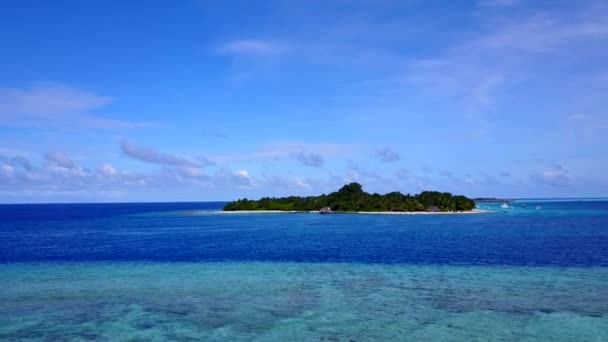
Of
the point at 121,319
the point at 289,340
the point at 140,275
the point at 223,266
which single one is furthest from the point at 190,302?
the point at 223,266

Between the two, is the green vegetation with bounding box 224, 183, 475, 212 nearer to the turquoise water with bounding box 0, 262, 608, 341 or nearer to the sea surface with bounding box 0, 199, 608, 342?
the sea surface with bounding box 0, 199, 608, 342

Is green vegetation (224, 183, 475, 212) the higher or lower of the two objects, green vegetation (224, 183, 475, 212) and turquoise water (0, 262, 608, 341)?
the higher

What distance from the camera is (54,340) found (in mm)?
22938

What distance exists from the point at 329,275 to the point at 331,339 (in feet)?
59.9

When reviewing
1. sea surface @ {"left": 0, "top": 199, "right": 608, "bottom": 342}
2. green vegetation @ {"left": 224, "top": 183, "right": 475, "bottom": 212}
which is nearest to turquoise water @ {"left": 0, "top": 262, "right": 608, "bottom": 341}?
sea surface @ {"left": 0, "top": 199, "right": 608, "bottom": 342}

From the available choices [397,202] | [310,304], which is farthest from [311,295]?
[397,202]

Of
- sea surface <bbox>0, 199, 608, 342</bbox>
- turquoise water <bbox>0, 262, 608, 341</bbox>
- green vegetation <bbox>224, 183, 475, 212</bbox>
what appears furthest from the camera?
green vegetation <bbox>224, 183, 475, 212</bbox>

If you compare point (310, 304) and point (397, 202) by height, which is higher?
point (397, 202)

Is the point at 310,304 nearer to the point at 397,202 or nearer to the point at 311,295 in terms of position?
the point at 311,295

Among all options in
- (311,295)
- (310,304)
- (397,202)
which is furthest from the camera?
(397,202)

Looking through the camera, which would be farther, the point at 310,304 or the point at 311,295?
the point at 311,295

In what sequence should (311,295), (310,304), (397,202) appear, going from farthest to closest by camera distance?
(397,202) < (311,295) < (310,304)

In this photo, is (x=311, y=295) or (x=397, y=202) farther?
(x=397, y=202)

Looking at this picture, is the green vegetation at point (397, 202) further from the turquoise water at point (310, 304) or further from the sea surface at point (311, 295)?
the turquoise water at point (310, 304)
